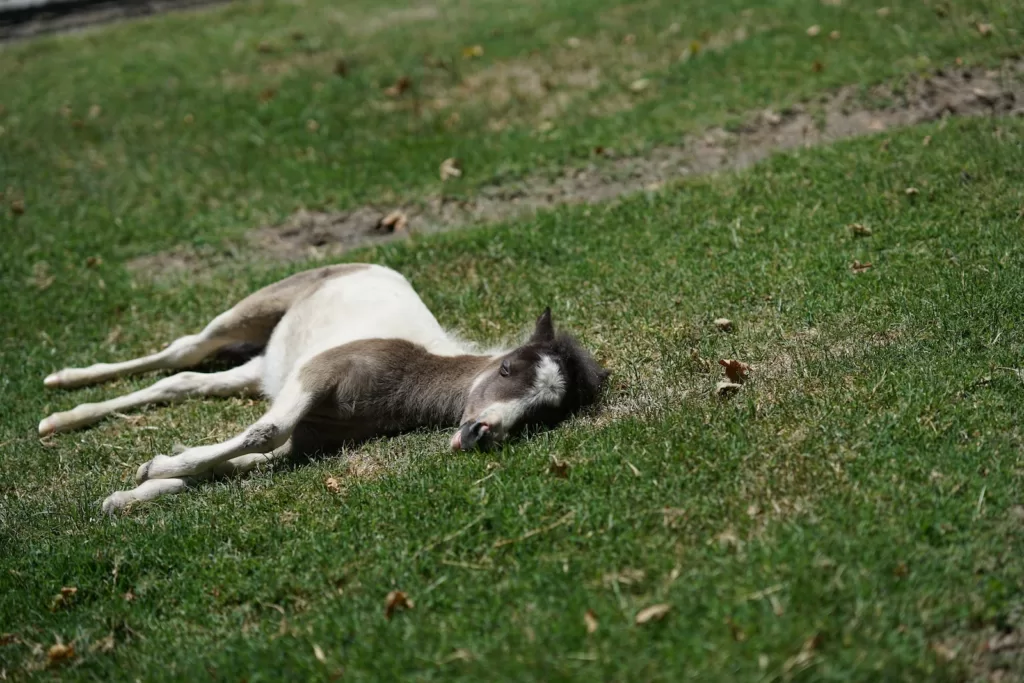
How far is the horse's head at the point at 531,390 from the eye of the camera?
6312 millimetres

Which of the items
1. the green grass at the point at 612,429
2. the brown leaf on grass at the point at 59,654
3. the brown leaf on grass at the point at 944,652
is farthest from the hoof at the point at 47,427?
the brown leaf on grass at the point at 944,652

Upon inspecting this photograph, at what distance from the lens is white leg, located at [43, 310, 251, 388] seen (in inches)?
338

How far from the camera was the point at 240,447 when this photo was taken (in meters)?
6.68

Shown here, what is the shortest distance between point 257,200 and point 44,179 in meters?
2.80

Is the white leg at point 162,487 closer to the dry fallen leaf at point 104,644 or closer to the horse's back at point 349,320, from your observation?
the horse's back at point 349,320

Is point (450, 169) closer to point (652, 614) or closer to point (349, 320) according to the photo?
point (349, 320)

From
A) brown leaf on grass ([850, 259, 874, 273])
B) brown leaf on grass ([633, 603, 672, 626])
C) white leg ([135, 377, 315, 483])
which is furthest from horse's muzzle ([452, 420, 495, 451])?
brown leaf on grass ([850, 259, 874, 273])

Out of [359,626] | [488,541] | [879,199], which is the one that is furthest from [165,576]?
[879,199]

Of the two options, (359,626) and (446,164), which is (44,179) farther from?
(359,626)

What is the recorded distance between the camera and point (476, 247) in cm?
945

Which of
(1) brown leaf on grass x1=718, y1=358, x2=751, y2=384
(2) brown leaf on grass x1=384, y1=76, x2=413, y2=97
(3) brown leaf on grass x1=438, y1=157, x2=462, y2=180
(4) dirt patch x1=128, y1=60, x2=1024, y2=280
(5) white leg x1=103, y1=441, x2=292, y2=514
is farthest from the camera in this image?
(2) brown leaf on grass x1=384, y1=76, x2=413, y2=97

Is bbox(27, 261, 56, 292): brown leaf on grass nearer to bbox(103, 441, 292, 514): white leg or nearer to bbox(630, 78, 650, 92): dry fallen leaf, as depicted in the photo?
bbox(103, 441, 292, 514): white leg

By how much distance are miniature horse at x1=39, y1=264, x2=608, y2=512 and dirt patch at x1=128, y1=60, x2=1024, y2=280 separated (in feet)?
7.24

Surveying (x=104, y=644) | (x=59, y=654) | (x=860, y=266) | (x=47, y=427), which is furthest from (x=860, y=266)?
(x=47, y=427)
